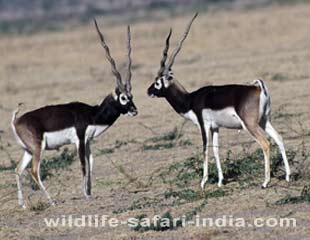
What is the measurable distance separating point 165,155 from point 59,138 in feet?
10.0

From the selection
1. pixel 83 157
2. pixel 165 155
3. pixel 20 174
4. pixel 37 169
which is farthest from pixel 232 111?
pixel 165 155

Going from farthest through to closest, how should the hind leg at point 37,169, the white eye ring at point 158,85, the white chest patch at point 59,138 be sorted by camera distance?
1. the white eye ring at point 158,85
2. the white chest patch at point 59,138
3. the hind leg at point 37,169

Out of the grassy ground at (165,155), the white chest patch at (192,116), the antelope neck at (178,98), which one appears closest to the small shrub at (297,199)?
the grassy ground at (165,155)

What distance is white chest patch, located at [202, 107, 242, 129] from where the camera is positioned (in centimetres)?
1299

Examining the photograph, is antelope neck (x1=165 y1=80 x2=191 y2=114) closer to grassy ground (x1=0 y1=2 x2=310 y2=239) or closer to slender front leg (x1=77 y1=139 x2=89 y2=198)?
grassy ground (x1=0 y1=2 x2=310 y2=239)

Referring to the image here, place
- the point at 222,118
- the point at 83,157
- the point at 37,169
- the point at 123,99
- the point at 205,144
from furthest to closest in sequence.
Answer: the point at 123,99, the point at 83,157, the point at 205,144, the point at 37,169, the point at 222,118

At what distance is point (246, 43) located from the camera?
125ft

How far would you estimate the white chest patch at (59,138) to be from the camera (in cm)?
1338

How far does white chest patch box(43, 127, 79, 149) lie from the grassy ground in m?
0.70

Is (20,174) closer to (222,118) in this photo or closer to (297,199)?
(222,118)

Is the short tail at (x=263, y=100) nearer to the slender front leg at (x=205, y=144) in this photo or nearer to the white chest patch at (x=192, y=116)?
the slender front leg at (x=205, y=144)

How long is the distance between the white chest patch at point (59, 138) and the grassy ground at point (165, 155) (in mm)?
700

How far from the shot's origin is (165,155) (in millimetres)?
16172

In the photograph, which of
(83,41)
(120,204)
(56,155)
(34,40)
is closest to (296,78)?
(56,155)
